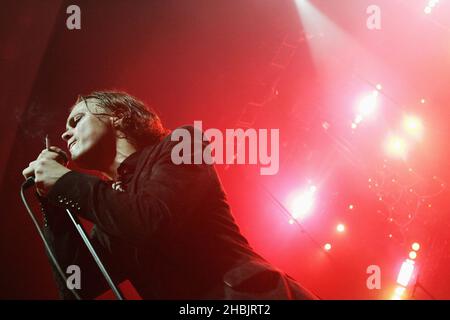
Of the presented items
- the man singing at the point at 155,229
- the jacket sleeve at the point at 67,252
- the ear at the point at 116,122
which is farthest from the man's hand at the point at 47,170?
the ear at the point at 116,122

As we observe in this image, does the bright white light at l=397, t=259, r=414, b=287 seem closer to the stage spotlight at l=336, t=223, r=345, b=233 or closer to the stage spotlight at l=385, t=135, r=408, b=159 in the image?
the stage spotlight at l=336, t=223, r=345, b=233

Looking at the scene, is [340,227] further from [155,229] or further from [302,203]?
[155,229]

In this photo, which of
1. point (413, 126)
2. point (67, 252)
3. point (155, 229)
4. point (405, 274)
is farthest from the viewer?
point (413, 126)

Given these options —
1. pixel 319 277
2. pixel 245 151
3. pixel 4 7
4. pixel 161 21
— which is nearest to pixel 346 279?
pixel 319 277

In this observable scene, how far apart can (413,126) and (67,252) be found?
385cm

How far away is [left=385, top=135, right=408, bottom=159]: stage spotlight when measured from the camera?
13.6 feet

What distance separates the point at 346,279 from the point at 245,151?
222 centimetres

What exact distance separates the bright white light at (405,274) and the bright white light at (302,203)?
1057mm

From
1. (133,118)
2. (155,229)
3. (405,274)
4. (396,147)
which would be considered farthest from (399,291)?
(155,229)

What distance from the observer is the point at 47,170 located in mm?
1139

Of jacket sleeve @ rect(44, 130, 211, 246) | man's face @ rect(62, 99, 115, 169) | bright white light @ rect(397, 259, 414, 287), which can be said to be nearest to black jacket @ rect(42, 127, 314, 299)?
jacket sleeve @ rect(44, 130, 211, 246)

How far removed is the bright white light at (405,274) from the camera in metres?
3.90

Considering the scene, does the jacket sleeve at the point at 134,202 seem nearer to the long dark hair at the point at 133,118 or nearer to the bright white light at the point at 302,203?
the long dark hair at the point at 133,118
